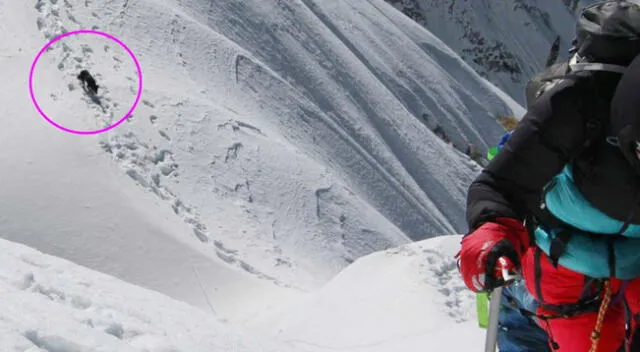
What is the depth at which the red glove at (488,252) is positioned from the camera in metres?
3.06

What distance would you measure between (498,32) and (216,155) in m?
56.0

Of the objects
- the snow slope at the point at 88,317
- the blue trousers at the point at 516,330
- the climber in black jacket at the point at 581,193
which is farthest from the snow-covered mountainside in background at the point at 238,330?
the climber in black jacket at the point at 581,193

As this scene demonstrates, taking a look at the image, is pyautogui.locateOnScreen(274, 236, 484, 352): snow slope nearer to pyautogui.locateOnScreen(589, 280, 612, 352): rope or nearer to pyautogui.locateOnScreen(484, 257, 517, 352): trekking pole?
pyautogui.locateOnScreen(589, 280, 612, 352): rope

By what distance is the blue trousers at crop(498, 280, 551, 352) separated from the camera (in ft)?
13.9

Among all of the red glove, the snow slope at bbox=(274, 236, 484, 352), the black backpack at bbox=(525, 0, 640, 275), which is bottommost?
the snow slope at bbox=(274, 236, 484, 352)

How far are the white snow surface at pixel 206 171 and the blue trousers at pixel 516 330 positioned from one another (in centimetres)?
142

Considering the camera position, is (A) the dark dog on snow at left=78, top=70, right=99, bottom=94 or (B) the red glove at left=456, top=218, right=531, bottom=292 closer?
(B) the red glove at left=456, top=218, right=531, bottom=292

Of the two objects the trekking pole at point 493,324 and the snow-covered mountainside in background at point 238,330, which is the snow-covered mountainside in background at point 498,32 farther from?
the trekking pole at point 493,324

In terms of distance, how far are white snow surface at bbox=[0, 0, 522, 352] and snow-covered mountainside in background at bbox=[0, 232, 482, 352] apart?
27 millimetres

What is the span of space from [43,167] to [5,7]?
6682 mm

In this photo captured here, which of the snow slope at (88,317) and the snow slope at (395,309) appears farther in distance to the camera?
the snow slope at (395,309)

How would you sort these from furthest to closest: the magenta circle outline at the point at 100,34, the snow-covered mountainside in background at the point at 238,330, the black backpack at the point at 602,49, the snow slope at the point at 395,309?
the magenta circle outline at the point at 100,34 < the snow slope at the point at 395,309 < the snow-covered mountainside in background at the point at 238,330 < the black backpack at the point at 602,49

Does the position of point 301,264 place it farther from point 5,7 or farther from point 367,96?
point 367,96

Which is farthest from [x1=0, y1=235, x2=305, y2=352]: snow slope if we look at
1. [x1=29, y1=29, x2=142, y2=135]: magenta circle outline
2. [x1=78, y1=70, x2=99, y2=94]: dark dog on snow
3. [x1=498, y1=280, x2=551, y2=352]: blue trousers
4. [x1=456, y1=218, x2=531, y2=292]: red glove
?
[x1=78, y1=70, x2=99, y2=94]: dark dog on snow
